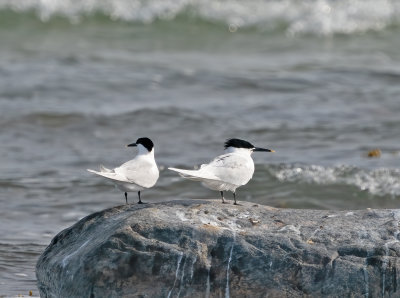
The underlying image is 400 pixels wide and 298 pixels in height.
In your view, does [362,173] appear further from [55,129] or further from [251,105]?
[55,129]

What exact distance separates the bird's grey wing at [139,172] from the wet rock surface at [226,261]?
0.59 metres

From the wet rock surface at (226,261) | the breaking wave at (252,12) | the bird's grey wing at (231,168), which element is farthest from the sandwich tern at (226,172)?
the breaking wave at (252,12)

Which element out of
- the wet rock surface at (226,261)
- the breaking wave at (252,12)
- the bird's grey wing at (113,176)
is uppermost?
the breaking wave at (252,12)

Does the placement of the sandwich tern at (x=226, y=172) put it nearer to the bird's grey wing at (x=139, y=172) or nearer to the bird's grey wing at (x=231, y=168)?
the bird's grey wing at (x=231, y=168)

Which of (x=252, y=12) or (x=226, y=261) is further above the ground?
(x=252, y=12)

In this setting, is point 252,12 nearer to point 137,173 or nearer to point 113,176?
point 137,173

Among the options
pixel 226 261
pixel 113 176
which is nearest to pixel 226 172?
pixel 113 176

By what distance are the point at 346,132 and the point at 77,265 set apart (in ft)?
25.4

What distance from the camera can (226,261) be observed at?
18.3 feet

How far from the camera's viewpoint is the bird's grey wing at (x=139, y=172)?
636 centimetres

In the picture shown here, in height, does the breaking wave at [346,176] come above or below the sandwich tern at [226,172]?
below

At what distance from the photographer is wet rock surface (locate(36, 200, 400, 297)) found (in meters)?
5.52

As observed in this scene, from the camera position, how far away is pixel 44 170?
36.9 ft

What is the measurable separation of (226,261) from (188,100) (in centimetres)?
929
